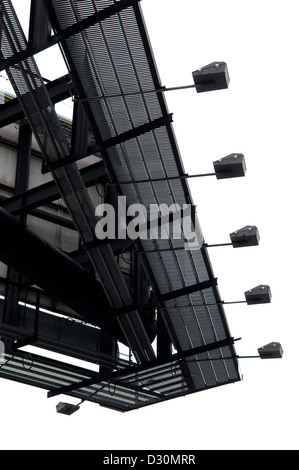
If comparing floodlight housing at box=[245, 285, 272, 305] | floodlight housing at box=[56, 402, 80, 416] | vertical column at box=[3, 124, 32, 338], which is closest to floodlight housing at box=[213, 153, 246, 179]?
Answer: floodlight housing at box=[245, 285, 272, 305]

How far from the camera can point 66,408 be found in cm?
3095

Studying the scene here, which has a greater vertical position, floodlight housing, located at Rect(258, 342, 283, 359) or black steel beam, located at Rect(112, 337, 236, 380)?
black steel beam, located at Rect(112, 337, 236, 380)

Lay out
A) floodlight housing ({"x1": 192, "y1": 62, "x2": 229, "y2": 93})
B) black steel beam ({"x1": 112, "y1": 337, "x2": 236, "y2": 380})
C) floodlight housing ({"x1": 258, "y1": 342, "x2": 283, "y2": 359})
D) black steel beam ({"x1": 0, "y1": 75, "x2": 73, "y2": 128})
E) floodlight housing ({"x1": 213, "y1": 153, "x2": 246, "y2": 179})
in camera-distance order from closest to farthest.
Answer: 1. floodlight housing ({"x1": 192, "y1": 62, "x2": 229, "y2": 93})
2. floodlight housing ({"x1": 213, "y1": 153, "x2": 246, "y2": 179})
3. black steel beam ({"x1": 0, "y1": 75, "x2": 73, "y2": 128})
4. floodlight housing ({"x1": 258, "y1": 342, "x2": 283, "y2": 359})
5. black steel beam ({"x1": 112, "y1": 337, "x2": 236, "y2": 380})

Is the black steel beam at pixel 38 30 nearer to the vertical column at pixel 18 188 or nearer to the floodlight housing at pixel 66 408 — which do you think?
the vertical column at pixel 18 188

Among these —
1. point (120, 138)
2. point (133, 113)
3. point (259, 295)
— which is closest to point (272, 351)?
point (259, 295)

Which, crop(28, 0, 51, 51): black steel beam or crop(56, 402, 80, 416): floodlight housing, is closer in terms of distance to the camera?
crop(28, 0, 51, 51): black steel beam

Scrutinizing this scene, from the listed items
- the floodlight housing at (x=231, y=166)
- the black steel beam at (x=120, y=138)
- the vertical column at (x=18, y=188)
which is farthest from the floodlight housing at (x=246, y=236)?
the vertical column at (x=18, y=188)

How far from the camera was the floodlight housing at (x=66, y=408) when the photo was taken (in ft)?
101

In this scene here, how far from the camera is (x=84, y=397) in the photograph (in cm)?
3103

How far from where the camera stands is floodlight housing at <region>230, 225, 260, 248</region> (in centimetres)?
2416

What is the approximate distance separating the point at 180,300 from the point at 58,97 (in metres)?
7.00

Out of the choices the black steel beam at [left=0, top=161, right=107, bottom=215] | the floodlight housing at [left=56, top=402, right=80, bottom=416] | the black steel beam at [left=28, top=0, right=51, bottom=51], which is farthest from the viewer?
the floodlight housing at [left=56, top=402, right=80, bottom=416]

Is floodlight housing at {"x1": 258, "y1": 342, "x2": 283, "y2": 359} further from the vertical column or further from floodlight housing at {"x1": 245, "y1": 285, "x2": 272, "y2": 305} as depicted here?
the vertical column

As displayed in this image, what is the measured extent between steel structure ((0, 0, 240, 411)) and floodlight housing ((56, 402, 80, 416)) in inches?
17.1
